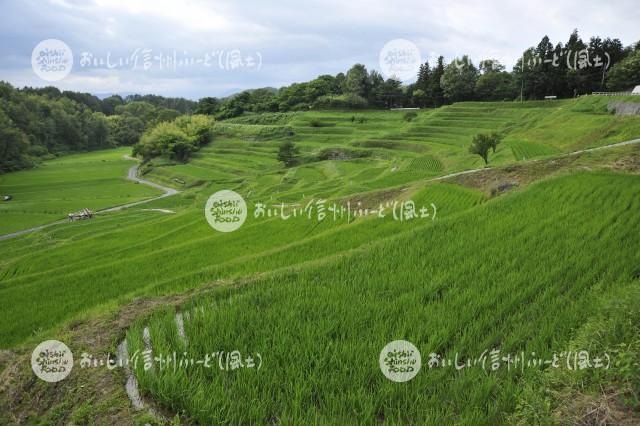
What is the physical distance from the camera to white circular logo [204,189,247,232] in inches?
739

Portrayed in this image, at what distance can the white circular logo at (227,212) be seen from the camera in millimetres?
18781

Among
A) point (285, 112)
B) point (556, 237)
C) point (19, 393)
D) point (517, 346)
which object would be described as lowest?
point (19, 393)

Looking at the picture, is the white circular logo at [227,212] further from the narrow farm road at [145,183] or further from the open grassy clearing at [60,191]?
the open grassy clearing at [60,191]

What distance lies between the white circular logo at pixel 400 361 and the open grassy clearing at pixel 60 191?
1630 inches

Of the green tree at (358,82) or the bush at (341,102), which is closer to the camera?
the bush at (341,102)

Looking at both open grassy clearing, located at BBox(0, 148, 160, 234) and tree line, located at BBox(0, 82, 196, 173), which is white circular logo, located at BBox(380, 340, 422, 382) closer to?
open grassy clearing, located at BBox(0, 148, 160, 234)

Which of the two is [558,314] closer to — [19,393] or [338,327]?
[338,327]

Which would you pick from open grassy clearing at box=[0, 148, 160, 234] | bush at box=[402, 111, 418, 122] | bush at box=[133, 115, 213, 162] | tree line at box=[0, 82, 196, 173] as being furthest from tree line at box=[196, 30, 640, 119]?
open grassy clearing at box=[0, 148, 160, 234]

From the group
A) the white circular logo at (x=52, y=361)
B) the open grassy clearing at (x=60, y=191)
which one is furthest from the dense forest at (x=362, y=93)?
the white circular logo at (x=52, y=361)

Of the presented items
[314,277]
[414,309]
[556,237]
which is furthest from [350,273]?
[556,237]

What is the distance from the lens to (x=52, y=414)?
3639 millimetres

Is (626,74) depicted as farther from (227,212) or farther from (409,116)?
(227,212)

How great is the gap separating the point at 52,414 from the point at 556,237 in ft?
28.8

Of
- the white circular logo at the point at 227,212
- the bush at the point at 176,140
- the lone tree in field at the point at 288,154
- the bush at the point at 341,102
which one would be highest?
the bush at the point at 341,102
